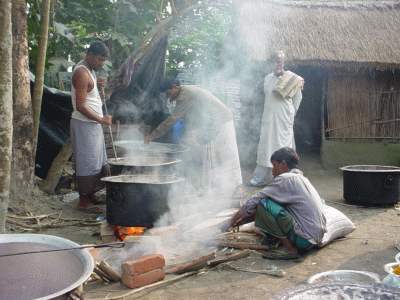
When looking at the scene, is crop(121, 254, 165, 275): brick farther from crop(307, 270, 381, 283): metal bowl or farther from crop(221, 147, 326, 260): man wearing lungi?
crop(307, 270, 381, 283): metal bowl

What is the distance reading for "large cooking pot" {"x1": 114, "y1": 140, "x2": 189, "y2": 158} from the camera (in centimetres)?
459

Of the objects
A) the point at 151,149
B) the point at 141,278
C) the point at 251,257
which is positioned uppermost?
the point at 151,149

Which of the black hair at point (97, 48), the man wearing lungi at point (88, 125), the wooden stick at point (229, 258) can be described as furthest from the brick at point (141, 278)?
the black hair at point (97, 48)

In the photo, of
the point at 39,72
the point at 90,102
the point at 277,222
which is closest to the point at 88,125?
the point at 90,102

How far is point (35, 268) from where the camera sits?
1.66 metres

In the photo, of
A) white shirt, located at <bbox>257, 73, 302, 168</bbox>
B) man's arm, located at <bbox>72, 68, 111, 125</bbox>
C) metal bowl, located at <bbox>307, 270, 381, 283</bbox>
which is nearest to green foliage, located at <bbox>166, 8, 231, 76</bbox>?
white shirt, located at <bbox>257, 73, 302, 168</bbox>

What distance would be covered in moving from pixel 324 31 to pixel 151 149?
19.8 feet

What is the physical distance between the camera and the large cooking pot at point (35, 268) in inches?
63.5

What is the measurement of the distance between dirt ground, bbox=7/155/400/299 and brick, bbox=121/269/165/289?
5cm

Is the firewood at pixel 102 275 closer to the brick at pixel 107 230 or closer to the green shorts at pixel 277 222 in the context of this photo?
the brick at pixel 107 230

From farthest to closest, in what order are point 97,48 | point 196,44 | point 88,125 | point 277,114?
point 196,44 < point 277,114 < point 88,125 < point 97,48

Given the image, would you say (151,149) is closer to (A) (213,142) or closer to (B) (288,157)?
(A) (213,142)

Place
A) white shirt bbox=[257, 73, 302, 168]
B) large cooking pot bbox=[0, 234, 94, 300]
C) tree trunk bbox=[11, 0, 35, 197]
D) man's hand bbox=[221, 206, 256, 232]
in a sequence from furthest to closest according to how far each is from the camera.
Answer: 1. white shirt bbox=[257, 73, 302, 168]
2. tree trunk bbox=[11, 0, 35, 197]
3. man's hand bbox=[221, 206, 256, 232]
4. large cooking pot bbox=[0, 234, 94, 300]

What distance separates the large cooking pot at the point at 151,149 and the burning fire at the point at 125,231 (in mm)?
1241
